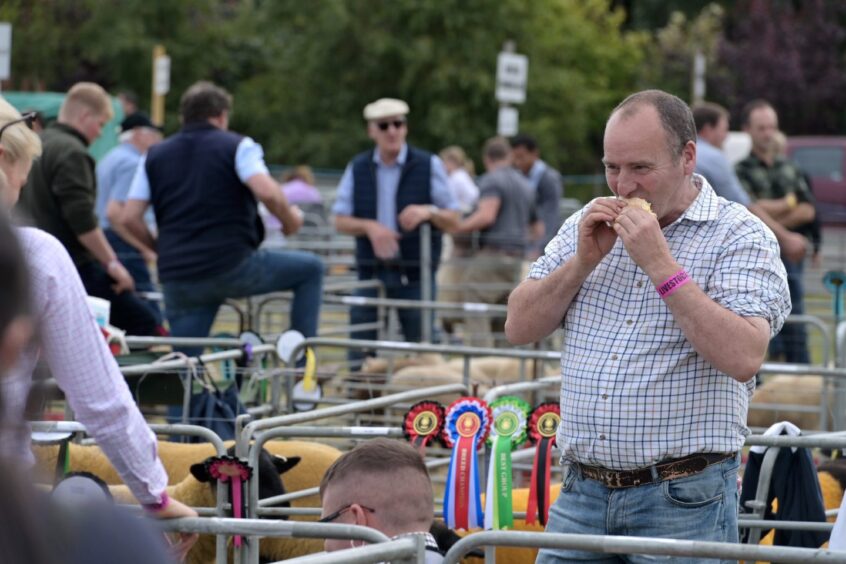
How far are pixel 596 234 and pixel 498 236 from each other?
28.6 ft

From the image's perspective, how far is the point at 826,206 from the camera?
2945cm

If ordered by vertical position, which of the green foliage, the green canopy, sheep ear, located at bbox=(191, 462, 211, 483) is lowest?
sheep ear, located at bbox=(191, 462, 211, 483)

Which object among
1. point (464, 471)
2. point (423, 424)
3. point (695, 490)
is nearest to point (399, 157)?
point (423, 424)

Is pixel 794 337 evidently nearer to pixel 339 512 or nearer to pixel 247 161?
pixel 247 161

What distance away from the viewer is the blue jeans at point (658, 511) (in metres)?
3.43

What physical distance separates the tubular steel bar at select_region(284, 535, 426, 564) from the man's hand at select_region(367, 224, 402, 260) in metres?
7.04

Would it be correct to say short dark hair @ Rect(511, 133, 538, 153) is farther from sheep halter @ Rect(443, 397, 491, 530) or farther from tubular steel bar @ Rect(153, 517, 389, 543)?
tubular steel bar @ Rect(153, 517, 389, 543)

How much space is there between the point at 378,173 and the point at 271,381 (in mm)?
3651

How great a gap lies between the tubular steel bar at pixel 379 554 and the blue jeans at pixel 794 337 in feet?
25.2

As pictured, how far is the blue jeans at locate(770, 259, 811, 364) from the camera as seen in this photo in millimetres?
10250

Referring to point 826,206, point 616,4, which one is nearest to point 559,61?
point 826,206

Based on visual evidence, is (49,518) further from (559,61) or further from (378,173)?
(559,61)

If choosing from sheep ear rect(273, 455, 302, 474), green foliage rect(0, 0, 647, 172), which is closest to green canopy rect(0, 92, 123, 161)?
green foliage rect(0, 0, 647, 172)

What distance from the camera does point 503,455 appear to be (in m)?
4.49
